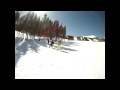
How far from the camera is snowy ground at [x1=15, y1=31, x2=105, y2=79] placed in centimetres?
502

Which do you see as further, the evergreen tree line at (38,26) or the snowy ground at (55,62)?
the evergreen tree line at (38,26)

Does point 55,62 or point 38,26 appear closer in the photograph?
point 55,62

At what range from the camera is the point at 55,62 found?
17.7 feet

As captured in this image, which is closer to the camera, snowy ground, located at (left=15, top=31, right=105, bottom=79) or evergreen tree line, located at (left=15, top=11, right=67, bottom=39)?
snowy ground, located at (left=15, top=31, right=105, bottom=79)

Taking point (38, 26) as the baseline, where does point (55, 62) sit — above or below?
below

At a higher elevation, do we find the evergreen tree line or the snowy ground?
the evergreen tree line

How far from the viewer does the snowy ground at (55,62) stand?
5016mm
